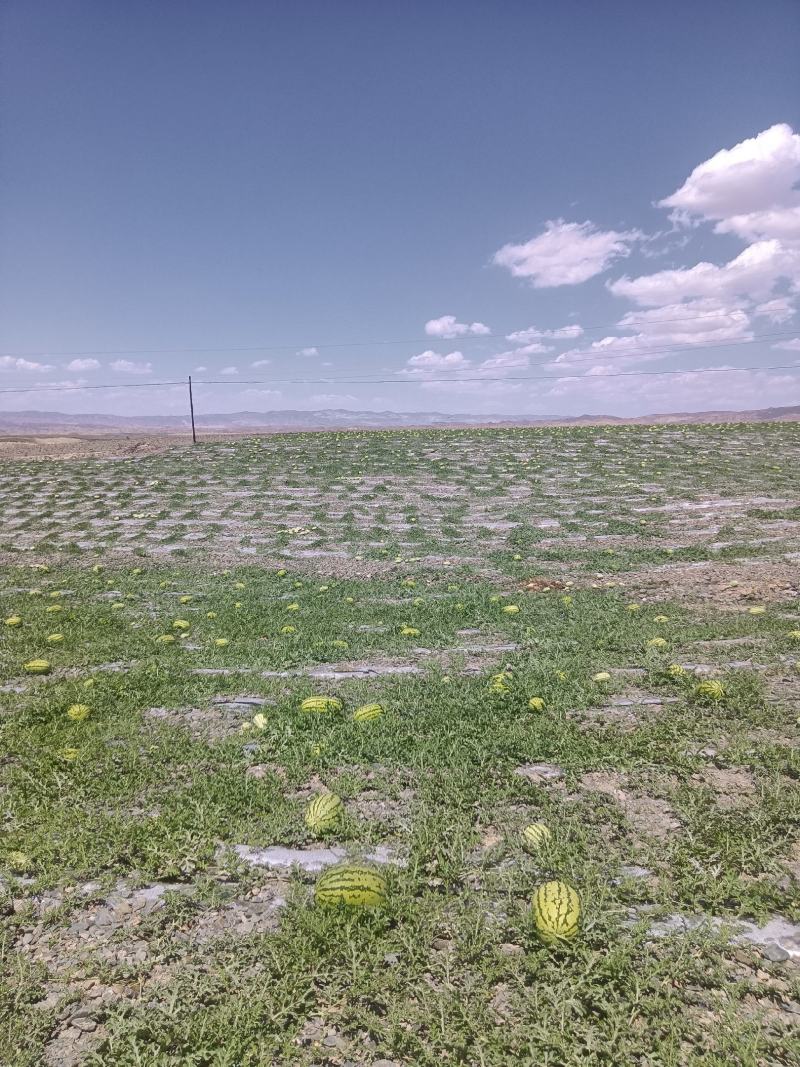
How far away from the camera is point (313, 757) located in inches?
180

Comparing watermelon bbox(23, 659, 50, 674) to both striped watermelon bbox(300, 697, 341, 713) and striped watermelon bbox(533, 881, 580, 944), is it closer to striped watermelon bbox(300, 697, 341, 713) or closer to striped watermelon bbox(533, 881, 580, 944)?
striped watermelon bbox(300, 697, 341, 713)

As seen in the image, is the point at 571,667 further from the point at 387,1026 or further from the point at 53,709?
the point at 53,709

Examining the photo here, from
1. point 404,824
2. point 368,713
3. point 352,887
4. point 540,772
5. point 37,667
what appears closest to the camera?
point 352,887

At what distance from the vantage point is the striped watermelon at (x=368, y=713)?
16.9 feet

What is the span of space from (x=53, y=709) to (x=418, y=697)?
3.41 m

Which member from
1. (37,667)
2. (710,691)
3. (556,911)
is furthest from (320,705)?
(710,691)

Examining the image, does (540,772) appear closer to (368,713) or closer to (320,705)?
(368,713)

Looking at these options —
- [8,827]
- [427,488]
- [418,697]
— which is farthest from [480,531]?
[8,827]

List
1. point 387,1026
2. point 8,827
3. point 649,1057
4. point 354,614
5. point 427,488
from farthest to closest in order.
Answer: point 427,488 → point 354,614 → point 8,827 → point 387,1026 → point 649,1057

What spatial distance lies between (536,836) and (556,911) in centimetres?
64

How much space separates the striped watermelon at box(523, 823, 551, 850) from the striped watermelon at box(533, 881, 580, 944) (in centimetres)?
44

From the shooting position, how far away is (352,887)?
3.10 meters

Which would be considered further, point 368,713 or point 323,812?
point 368,713

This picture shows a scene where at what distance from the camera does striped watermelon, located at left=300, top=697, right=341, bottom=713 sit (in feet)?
17.4
